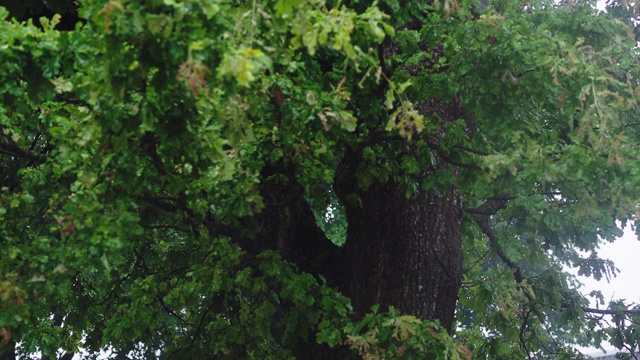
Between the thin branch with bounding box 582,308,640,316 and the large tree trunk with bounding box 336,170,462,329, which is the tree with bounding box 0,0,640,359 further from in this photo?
the thin branch with bounding box 582,308,640,316

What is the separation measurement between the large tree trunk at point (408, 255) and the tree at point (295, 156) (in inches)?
0.9

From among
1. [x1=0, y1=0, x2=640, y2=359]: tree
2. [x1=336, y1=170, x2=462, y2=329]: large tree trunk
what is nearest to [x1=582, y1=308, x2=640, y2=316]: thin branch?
[x1=0, y1=0, x2=640, y2=359]: tree

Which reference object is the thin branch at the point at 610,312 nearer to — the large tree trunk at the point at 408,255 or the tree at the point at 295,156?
the tree at the point at 295,156

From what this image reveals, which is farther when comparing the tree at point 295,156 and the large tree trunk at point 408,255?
the large tree trunk at point 408,255

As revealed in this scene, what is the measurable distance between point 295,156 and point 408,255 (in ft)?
6.80

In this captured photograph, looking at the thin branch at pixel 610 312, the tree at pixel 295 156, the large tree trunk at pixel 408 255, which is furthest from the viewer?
the thin branch at pixel 610 312

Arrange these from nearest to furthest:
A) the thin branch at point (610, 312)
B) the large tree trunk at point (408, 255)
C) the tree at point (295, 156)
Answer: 1. the tree at point (295, 156)
2. the large tree trunk at point (408, 255)
3. the thin branch at point (610, 312)

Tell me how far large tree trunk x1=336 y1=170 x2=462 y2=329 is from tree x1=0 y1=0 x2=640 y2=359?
0.02m

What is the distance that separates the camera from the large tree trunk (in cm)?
984

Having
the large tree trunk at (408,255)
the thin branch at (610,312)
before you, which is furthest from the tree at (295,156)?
the thin branch at (610,312)

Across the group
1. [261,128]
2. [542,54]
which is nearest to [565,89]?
[542,54]

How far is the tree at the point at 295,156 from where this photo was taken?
6324 mm

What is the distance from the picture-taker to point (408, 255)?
988 centimetres

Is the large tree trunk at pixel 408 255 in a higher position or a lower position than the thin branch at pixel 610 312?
lower
